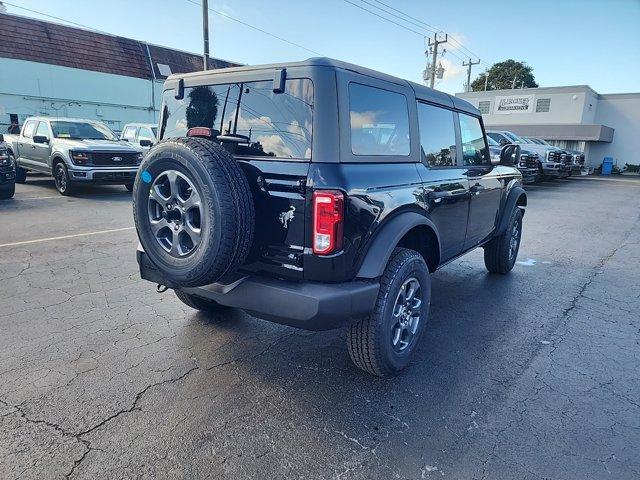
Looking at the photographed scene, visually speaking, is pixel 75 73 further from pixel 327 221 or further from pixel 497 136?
pixel 327 221

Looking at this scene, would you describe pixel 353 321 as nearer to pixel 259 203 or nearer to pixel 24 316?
pixel 259 203

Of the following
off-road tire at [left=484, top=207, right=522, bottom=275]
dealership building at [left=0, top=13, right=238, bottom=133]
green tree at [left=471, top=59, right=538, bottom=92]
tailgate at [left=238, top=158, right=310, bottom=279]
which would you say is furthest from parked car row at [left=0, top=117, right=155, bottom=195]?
green tree at [left=471, top=59, right=538, bottom=92]

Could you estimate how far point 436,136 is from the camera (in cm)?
366

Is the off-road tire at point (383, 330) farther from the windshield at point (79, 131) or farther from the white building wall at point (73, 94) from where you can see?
the white building wall at point (73, 94)

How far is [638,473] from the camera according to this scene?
220 centimetres

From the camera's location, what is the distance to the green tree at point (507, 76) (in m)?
58.7

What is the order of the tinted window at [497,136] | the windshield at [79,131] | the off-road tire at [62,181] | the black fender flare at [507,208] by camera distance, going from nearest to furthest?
1. the black fender flare at [507,208]
2. the off-road tire at [62,181]
3. the windshield at [79,131]
4. the tinted window at [497,136]

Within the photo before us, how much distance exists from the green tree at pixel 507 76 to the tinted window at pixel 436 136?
61.9m

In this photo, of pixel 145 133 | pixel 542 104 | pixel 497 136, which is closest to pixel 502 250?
pixel 145 133

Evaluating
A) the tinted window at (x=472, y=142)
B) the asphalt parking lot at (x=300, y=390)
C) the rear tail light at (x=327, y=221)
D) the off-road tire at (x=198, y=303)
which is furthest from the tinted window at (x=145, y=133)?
the rear tail light at (x=327, y=221)

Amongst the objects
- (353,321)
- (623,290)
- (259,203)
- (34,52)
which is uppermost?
(34,52)

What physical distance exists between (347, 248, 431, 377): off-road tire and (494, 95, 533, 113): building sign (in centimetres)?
3290

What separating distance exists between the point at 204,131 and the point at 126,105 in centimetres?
2516

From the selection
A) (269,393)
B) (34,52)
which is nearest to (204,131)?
(269,393)
